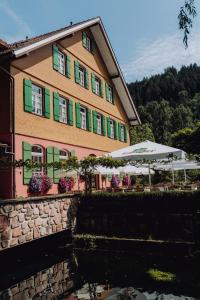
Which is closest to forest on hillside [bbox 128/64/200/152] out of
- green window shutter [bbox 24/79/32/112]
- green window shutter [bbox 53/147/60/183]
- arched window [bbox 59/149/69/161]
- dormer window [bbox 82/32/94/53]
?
dormer window [bbox 82/32/94/53]

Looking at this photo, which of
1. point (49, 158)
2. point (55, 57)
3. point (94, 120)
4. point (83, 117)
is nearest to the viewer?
point (49, 158)

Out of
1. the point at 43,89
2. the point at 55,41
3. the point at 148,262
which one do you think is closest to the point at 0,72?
the point at 43,89

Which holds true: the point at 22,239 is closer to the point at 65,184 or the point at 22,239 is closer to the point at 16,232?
the point at 16,232

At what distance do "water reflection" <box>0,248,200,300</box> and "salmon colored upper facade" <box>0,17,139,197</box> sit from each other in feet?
13.4

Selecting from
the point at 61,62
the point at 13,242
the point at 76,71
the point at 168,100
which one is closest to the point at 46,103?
the point at 61,62

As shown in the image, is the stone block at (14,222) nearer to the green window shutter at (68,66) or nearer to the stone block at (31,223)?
the stone block at (31,223)

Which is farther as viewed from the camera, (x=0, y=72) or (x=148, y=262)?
(x=0, y=72)

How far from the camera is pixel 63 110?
18109 millimetres

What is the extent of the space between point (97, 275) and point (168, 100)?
3250 inches

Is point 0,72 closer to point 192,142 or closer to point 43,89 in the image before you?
point 43,89

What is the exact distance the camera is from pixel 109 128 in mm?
23625

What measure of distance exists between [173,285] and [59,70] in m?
12.5

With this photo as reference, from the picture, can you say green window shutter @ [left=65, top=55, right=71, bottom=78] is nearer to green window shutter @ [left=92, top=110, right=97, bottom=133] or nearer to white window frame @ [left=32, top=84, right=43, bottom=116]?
white window frame @ [left=32, top=84, right=43, bottom=116]

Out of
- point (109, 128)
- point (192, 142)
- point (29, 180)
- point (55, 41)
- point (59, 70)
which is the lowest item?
point (29, 180)
